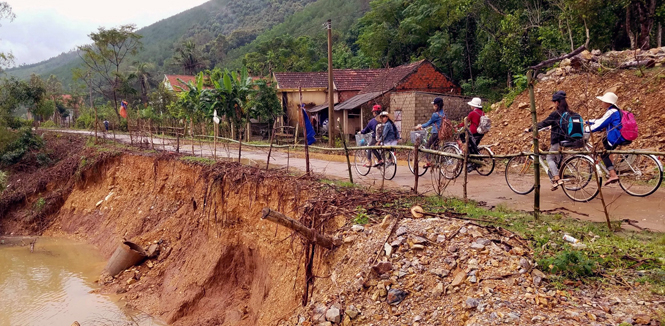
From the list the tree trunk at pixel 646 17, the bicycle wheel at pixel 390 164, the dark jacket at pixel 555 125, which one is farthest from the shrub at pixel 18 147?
the tree trunk at pixel 646 17

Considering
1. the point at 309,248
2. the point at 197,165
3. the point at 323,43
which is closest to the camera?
the point at 309,248

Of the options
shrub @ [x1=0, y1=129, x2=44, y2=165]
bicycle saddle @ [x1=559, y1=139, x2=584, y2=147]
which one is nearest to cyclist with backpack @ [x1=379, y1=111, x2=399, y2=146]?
bicycle saddle @ [x1=559, y1=139, x2=584, y2=147]

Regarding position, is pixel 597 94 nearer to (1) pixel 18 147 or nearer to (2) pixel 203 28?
(1) pixel 18 147

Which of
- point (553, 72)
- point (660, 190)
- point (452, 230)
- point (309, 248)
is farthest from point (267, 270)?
point (553, 72)

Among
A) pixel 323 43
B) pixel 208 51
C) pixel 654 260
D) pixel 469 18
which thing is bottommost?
pixel 654 260

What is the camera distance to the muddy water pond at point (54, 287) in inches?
361

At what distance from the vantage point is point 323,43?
49219 millimetres

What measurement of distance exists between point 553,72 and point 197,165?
41.7ft

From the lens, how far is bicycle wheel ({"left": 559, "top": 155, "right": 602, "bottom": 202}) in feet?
21.4

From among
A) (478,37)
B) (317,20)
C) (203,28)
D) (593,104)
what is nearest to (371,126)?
(593,104)

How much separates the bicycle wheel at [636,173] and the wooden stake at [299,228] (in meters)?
4.87

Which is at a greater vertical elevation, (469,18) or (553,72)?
(469,18)

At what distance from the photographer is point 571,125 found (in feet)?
22.7

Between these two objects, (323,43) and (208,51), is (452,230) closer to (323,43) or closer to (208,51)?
(323,43)
